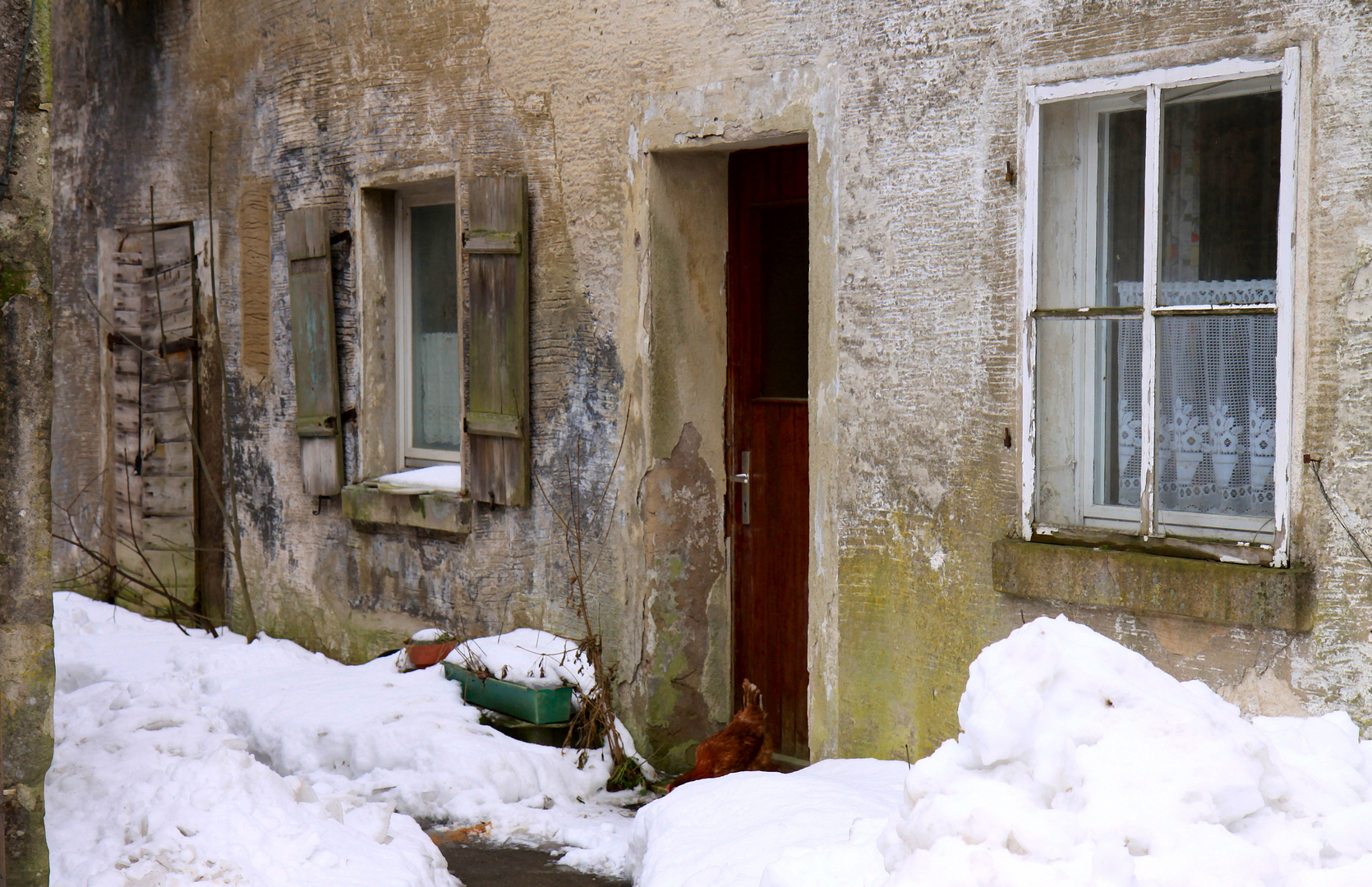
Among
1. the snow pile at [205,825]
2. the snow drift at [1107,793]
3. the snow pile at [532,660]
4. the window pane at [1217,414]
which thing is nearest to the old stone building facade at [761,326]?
the window pane at [1217,414]

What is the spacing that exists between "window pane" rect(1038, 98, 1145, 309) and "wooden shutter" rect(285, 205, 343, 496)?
374 centimetres

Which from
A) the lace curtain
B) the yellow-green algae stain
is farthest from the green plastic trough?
the lace curtain

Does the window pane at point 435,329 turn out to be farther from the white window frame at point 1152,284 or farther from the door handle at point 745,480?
the white window frame at point 1152,284

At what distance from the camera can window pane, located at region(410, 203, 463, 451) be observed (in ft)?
20.9

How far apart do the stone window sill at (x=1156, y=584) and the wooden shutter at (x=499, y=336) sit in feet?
7.60

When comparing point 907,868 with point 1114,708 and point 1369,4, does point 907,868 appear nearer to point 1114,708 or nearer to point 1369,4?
point 1114,708

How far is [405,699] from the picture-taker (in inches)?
213

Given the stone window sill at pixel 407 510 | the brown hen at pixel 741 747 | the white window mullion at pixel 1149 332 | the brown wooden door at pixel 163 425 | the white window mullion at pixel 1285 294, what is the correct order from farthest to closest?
the brown wooden door at pixel 163 425
the stone window sill at pixel 407 510
the brown hen at pixel 741 747
the white window mullion at pixel 1149 332
the white window mullion at pixel 1285 294

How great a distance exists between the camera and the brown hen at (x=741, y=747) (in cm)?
470

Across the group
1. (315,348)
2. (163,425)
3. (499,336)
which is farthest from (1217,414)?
(163,425)

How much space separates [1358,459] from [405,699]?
3698mm

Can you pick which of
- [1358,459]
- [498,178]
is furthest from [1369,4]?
[498,178]

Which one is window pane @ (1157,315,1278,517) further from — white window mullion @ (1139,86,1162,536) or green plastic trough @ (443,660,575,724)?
green plastic trough @ (443,660,575,724)

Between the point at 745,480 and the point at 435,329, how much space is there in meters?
1.94
